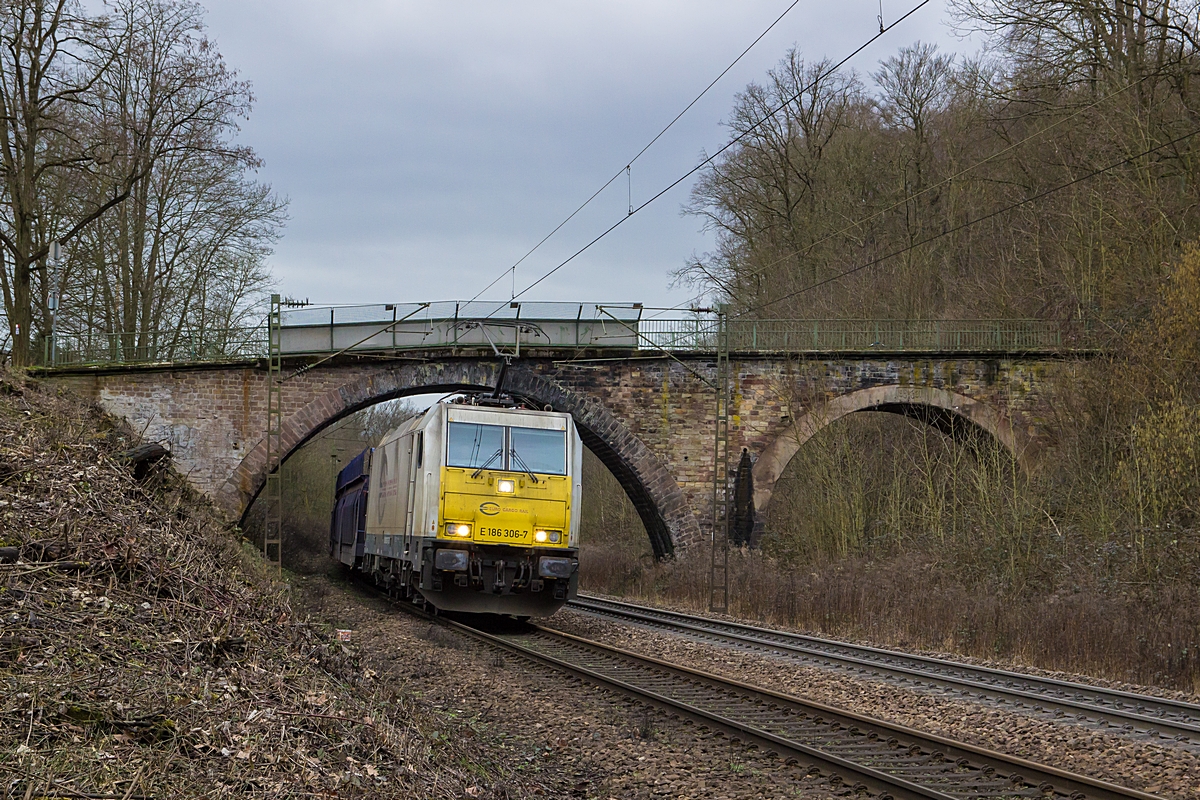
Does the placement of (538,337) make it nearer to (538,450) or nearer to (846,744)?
(538,450)

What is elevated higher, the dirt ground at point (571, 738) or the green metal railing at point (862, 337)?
the green metal railing at point (862, 337)

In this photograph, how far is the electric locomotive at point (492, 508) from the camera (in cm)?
1396

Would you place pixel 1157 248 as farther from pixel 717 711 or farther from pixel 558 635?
pixel 717 711

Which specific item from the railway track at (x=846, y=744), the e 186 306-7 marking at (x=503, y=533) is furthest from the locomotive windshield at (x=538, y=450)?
the railway track at (x=846, y=744)

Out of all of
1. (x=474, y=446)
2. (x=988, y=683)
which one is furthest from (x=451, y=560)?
(x=988, y=683)

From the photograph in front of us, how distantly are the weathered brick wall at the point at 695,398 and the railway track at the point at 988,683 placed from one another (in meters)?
9.70

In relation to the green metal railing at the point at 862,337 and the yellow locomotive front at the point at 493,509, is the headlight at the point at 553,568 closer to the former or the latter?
the yellow locomotive front at the point at 493,509

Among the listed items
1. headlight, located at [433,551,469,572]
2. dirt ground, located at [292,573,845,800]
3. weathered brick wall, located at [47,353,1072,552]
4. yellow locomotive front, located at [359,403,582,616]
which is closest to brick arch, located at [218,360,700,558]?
weathered brick wall, located at [47,353,1072,552]

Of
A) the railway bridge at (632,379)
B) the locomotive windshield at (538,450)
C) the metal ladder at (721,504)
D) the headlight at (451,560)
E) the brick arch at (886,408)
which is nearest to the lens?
the headlight at (451,560)

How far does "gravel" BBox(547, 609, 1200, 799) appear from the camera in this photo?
7141 millimetres

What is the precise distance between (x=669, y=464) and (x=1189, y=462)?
12.1m

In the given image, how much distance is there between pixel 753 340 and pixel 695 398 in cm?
205

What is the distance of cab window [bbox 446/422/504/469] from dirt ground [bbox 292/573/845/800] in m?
2.88

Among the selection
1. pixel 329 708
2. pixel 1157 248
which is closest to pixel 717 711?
Result: pixel 329 708
